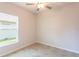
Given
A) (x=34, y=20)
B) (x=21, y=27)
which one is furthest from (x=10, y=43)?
(x=34, y=20)

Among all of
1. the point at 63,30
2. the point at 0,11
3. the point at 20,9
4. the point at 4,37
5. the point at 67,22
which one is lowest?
the point at 4,37

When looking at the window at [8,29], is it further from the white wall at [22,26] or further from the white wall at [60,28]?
the white wall at [60,28]

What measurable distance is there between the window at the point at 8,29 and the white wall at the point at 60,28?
129cm

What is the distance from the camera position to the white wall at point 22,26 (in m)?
2.61

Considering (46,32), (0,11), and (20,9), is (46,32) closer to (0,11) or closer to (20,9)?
(20,9)

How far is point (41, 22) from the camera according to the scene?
3953mm

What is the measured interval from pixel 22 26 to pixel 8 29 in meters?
0.62

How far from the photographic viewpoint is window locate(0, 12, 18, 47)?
261cm

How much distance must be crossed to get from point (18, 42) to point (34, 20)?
55.5 inches

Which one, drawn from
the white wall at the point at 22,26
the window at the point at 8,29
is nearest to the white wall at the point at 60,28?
the white wall at the point at 22,26

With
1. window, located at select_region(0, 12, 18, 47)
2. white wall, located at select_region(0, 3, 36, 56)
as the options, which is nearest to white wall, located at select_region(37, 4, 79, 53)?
white wall, located at select_region(0, 3, 36, 56)

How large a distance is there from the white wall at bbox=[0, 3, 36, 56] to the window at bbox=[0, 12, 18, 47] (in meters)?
0.16

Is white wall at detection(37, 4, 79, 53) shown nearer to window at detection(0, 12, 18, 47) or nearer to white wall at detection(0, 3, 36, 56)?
white wall at detection(0, 3, 36, 56)

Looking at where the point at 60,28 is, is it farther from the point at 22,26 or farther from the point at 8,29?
the point at 8,29
